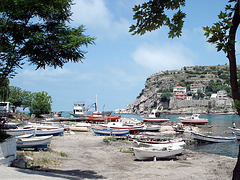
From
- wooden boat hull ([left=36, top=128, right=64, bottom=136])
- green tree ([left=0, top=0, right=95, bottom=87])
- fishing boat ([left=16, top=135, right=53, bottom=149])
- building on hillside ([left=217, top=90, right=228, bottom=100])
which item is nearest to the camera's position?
green tree ([left=0, top=0, right=95, bottom=87])

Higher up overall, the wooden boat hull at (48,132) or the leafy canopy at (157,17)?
the leafy canopy at (157,17)

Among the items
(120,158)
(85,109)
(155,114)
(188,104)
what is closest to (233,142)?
(120,158)

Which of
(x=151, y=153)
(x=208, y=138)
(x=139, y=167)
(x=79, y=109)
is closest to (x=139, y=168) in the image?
(x=139, y=167)

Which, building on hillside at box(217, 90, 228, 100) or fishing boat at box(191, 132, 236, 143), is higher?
building on hillside at box(217, 90, 228, 100)

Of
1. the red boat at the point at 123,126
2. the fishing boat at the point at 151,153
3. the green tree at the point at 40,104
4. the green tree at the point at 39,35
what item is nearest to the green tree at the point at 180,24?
the green tree at the point at 39,35

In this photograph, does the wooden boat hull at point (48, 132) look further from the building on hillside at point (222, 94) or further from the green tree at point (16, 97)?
the building on hillside at point (222, 94)

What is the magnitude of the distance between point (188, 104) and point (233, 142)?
17092 cm

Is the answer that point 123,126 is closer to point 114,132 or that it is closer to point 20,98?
point 114,132

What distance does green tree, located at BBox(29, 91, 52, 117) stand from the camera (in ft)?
193

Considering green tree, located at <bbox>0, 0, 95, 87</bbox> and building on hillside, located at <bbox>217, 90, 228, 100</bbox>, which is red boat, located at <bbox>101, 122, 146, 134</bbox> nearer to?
green tree, located at <bbox>0, 0, 95, 87</bbox>

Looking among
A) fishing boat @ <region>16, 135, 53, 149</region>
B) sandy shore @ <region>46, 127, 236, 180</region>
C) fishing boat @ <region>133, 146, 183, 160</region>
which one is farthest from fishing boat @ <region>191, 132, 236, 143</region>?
fishing boat @ <region>16, 135, 53, 149</region>

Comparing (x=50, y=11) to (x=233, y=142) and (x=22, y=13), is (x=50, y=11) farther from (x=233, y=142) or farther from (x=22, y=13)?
(x=233, y=142)

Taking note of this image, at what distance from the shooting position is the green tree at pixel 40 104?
58.8 metres

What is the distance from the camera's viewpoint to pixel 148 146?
20.4 metres
